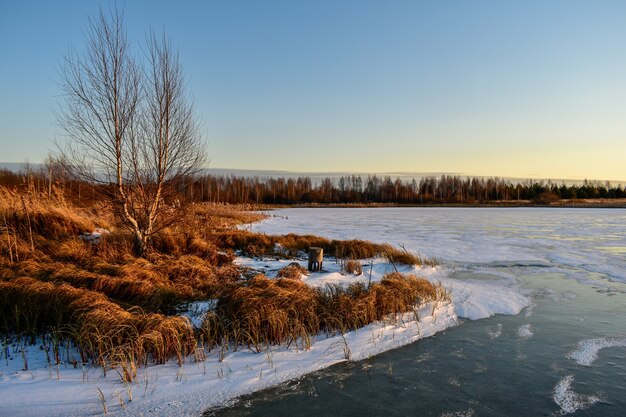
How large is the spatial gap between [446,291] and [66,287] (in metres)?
7.26

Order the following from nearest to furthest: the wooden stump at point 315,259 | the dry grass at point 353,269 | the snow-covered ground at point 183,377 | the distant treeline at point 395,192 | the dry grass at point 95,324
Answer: the snow-covered ground at point 183,377, the dry grass at point 95,324, the dry grass at point 353,269, the wooden stump at point 315,259, the distant treeline at point 395,192

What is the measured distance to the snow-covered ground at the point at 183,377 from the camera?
4113mm

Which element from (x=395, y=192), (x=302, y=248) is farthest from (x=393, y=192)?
(x=302, y=248)

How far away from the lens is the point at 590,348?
566cm

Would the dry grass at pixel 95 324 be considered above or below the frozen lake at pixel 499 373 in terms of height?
above

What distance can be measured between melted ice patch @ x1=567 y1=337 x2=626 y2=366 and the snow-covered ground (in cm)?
187

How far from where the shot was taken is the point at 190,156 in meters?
10.4

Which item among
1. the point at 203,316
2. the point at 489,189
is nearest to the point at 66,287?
the point at 203,316

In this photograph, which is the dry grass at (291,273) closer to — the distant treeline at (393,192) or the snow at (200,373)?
the snow at (200,373)

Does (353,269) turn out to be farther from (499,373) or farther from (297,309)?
(499,373)

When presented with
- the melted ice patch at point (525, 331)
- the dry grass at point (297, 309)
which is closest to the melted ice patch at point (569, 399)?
the melted ice patch at point (525, 331)

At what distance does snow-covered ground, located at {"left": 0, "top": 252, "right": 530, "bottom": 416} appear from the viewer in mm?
4113

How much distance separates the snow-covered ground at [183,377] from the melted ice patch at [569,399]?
6.85 ft

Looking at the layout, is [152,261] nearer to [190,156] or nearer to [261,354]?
[190,156]
